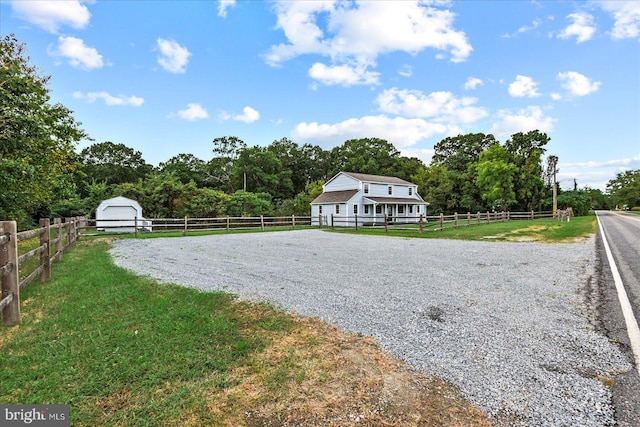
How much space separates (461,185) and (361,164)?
14.4 meters

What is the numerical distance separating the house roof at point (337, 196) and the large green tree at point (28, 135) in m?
19.4

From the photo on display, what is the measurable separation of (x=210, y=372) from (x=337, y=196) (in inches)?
1088

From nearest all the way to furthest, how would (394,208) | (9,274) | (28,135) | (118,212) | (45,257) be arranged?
(9,274), (45,257), (28,135), (118,212), (394,208)

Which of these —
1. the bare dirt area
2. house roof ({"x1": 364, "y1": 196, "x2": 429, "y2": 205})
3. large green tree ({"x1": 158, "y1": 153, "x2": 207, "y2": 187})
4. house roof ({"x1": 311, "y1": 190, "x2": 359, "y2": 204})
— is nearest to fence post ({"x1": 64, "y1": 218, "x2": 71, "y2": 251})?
the bare dirt area

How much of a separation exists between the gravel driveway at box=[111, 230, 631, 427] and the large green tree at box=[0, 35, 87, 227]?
4.65 metres

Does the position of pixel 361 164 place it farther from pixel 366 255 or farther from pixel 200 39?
pixel 366 255

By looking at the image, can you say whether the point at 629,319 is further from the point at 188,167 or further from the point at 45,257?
the point at 188,167

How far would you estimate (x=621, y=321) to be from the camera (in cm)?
376

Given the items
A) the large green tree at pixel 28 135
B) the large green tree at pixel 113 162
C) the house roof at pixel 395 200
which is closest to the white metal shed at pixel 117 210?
the large green tree at pixel 28 135

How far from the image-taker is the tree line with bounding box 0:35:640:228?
975 centimetres

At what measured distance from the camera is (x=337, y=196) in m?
30.0

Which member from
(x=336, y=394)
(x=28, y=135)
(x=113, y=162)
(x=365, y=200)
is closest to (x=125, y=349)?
(x=336, y=394)

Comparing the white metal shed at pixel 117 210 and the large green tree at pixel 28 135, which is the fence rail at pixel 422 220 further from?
the large green tree at pixel 28 135

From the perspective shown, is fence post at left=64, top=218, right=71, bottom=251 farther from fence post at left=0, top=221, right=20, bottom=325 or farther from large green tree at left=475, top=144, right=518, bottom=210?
large green tree at left=475, top=144, right=518, bottom=210
